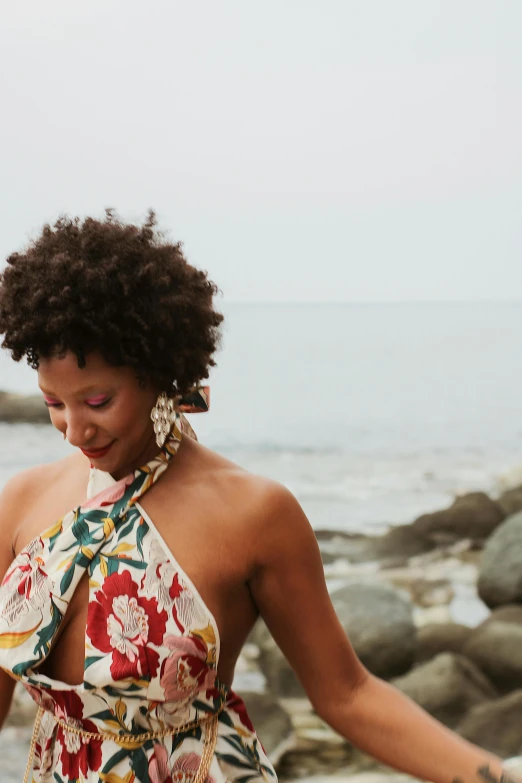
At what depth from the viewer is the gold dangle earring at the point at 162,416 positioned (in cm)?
110

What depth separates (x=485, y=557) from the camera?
380 cm

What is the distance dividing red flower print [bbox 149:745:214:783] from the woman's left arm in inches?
6.3

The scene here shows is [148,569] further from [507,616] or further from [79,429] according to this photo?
[507,616]

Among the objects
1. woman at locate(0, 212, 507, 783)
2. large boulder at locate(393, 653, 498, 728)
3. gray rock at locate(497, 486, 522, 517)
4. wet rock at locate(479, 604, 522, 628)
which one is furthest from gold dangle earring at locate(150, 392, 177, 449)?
gray rock at locate(497, 486, 522, 517)

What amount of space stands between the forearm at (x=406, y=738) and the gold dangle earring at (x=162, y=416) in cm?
38

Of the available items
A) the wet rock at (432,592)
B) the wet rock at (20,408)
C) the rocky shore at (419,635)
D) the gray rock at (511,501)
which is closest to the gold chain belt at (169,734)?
the rocky shore at (419,635)

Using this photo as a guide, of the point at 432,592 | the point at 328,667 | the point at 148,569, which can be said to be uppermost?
the point at 148,569

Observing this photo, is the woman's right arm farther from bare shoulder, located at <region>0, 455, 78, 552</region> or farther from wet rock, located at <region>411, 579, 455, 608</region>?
wet rock, located at <region>411, 579, 455, 608</region>

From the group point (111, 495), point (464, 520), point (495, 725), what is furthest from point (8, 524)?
point (464, 520)

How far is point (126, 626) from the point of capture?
1.04 meters

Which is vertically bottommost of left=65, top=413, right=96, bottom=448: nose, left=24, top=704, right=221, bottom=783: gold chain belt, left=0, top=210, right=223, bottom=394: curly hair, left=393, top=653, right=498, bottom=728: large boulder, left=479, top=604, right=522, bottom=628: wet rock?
left=393, top=653, right=498, bottom=728: large boulder

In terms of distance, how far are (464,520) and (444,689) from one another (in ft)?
2.81

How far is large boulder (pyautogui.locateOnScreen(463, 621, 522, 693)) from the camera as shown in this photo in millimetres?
3498

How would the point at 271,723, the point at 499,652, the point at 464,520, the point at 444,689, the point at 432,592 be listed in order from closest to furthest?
1. the point at 271,723
2. the point at 444,689
3. the point at 499,652
4. the point at 432,592
5. the point at 464,520
